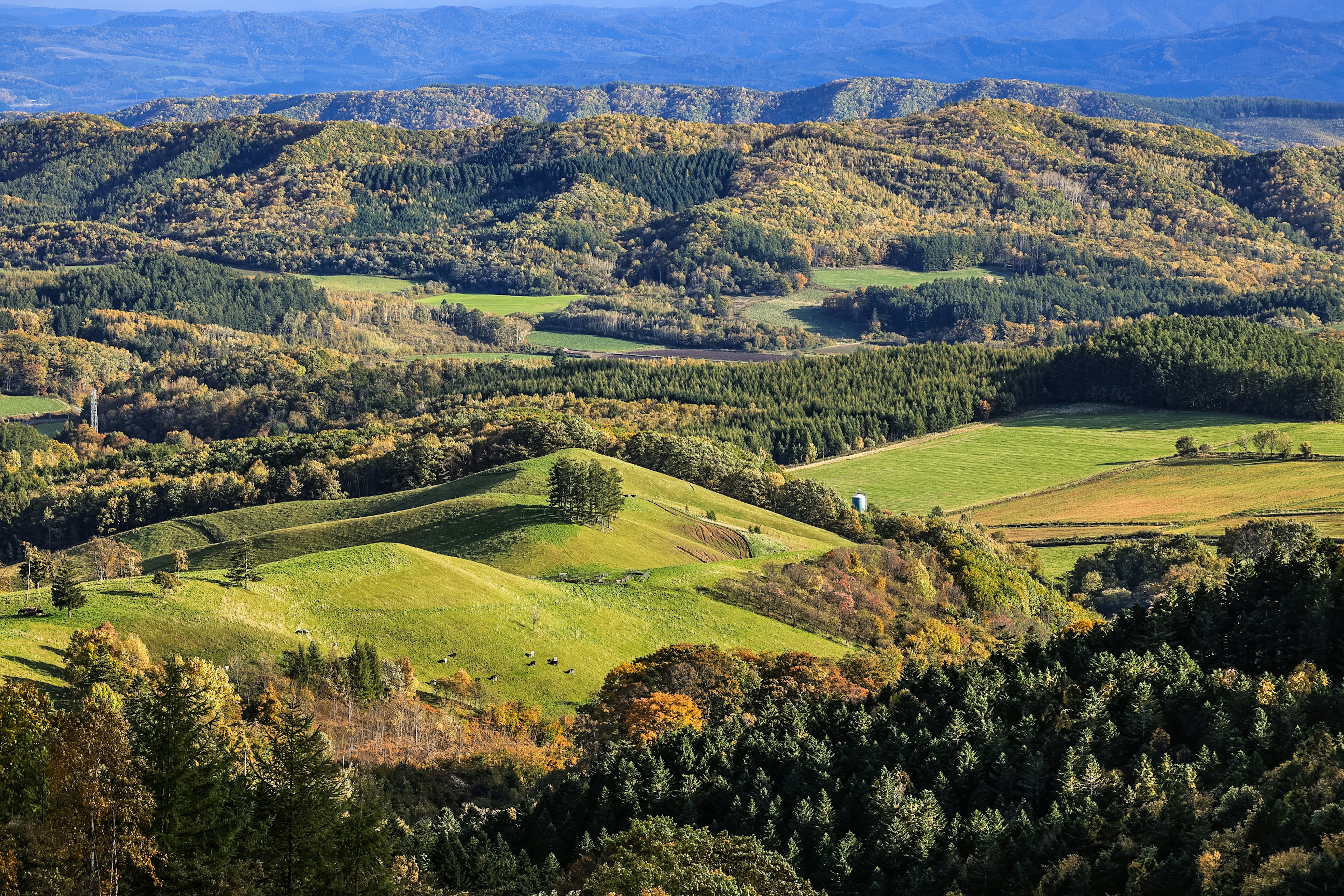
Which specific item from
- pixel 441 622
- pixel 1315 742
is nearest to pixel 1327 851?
pixel 1315 742

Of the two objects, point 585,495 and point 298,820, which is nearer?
point 298,820

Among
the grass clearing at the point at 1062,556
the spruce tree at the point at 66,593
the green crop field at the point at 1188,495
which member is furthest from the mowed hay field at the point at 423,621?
the green crop field at the point at 1188,495

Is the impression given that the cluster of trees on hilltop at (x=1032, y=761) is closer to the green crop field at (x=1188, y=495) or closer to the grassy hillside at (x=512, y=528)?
the grassy hillside at (x=512, y=528)

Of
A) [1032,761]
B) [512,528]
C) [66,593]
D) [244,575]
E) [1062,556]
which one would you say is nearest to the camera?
[1032,761]

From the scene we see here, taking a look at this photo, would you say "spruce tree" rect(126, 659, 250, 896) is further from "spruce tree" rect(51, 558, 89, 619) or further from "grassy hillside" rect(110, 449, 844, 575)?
"grassy hillside" rect(110, 449, 844, 575)

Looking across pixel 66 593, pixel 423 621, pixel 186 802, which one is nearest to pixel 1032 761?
pixel 186 802

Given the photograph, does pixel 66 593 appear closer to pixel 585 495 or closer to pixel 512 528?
pixel 512 528
